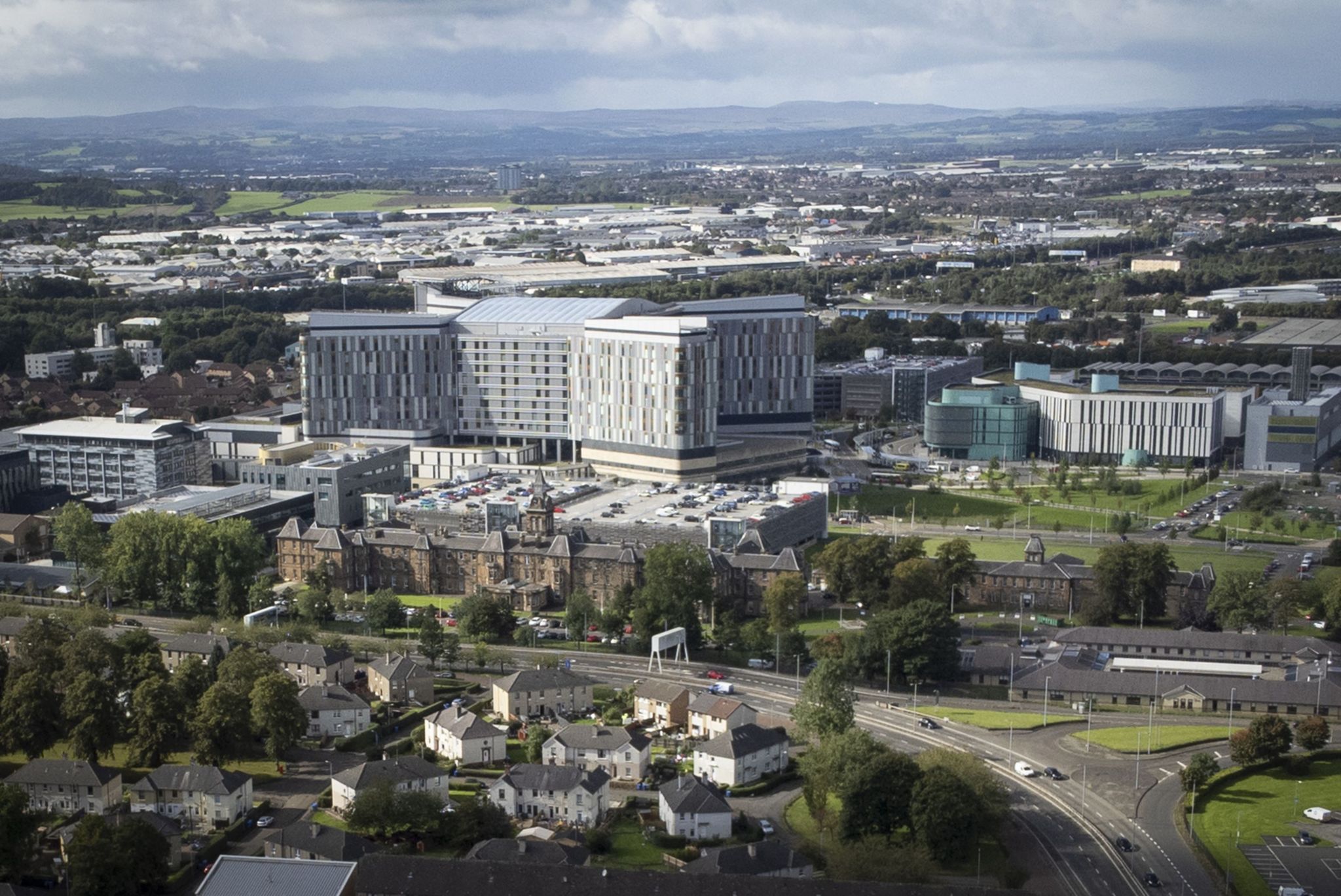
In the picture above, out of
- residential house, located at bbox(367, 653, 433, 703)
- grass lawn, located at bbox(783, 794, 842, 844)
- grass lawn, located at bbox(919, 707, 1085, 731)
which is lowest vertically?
grass lawn, located at bbox(783, 794, 842, 844)

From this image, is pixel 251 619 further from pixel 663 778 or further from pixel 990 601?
pixel 990 601

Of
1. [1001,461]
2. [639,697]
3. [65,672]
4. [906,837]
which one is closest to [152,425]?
[65,672]

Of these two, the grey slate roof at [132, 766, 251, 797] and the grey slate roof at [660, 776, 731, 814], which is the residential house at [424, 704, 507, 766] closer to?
the grey slate roof at [132, 766, 251, 797]

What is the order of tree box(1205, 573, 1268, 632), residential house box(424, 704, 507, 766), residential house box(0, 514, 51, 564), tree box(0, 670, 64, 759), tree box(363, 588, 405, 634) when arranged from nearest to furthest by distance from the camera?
1. tree box(0, 670, 64, 759)
2. residential house box(424, 704, 507, 766)
3. tree box(1205, 573, 1268, 632)
4. tree box(363, 588, 405, 634)
5. residential house box(0, 514, 51, 564)

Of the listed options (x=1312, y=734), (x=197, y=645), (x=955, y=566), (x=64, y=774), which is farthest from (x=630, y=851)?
(x=955, y=566)

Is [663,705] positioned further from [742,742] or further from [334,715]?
[334,715]

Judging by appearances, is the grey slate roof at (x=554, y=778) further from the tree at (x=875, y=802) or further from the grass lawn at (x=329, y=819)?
the tree at (x=875, y=802)

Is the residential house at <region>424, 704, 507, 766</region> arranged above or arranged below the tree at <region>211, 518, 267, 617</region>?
below

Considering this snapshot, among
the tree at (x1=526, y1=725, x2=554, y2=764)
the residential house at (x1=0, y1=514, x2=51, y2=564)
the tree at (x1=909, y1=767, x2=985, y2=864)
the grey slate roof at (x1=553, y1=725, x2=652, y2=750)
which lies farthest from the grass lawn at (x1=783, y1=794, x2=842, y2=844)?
the residential house at (x1=0, y1=514, x2=51, y2=564)
